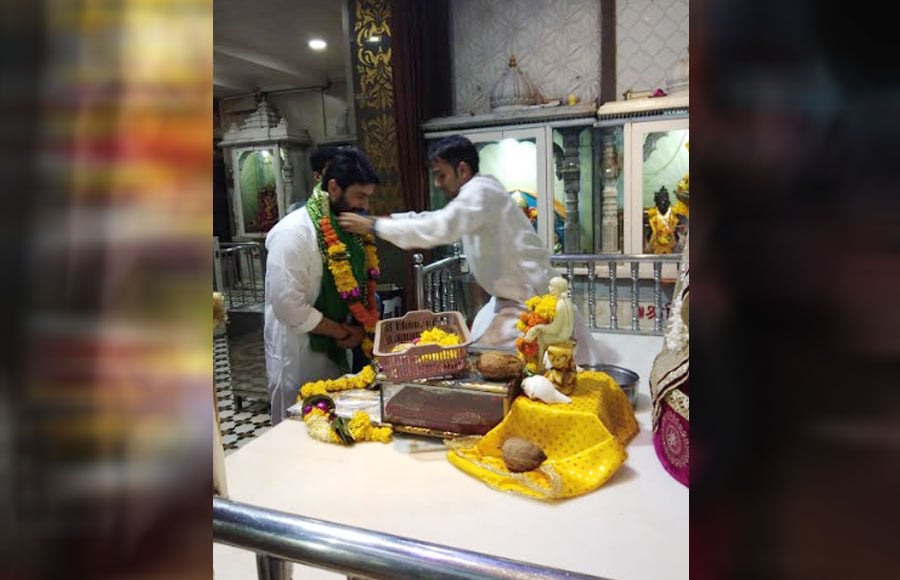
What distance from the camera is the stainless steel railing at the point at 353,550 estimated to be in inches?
13.8

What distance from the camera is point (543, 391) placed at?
4.71ft

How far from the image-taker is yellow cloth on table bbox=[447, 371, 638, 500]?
127 centimetres

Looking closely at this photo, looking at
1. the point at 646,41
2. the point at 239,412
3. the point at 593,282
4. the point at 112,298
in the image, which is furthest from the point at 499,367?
the point at 646,41

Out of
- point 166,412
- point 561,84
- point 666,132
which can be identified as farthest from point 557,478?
point 561,84

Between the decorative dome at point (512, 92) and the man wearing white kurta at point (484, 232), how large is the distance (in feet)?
5.13

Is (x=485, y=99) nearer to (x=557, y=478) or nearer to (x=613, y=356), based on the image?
(x=613, y=356)

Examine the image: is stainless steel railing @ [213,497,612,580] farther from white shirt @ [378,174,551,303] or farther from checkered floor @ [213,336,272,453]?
checkered floor @ [213,336,272,453]

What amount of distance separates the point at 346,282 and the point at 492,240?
1.99ft

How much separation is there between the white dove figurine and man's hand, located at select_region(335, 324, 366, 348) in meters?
1.10

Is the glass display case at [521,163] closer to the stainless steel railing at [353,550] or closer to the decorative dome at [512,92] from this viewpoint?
the decorative dome at [512,92]

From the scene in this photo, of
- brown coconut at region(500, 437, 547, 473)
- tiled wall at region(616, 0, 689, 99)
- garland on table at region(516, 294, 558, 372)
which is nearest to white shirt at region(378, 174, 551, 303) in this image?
garland on table at region(516, 294, 558, 372)

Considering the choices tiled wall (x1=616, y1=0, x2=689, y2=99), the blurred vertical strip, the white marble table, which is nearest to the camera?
the blurred vertical strip

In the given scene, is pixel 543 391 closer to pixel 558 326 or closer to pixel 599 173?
pixel 558 326

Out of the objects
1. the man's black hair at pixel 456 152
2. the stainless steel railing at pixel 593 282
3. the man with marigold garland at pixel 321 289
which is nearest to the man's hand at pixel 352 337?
the man with marigold garland at pixel 321 289
